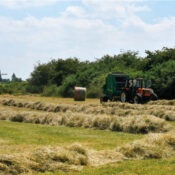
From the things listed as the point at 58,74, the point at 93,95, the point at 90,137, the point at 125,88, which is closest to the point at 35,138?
the point at 90,137

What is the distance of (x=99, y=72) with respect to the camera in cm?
5056

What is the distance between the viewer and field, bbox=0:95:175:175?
7.50 meters

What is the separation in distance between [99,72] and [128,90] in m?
20.4

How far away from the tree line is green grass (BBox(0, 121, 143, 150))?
23684 mm

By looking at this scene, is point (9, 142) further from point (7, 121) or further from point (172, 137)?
point (7, 121)

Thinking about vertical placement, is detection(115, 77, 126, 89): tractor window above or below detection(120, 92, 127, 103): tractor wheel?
above

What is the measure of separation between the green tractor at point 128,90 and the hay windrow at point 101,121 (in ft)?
41.0

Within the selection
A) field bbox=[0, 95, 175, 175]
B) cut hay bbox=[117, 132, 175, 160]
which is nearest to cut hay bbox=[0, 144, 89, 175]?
field bbox=[0, 95, 175, 175]

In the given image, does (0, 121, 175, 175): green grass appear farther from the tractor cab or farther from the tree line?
the tree line

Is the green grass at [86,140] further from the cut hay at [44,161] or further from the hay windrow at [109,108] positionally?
the hay windrow at [109,108]

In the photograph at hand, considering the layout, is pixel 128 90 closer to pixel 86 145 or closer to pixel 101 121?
pixel 101 121

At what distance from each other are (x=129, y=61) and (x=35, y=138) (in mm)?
42378

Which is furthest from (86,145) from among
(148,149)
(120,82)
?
(120,82)

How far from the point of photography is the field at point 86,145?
750 cm
